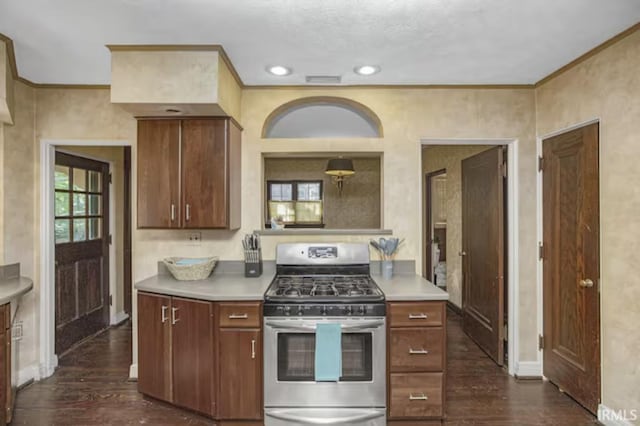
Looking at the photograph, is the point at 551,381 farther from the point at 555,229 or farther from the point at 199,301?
the point at 199,301

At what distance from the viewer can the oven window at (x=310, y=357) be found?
2371 mm

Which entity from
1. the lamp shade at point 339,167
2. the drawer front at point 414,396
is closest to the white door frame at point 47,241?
the drawer front at point 414,396

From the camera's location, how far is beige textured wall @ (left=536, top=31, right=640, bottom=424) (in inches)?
87.0

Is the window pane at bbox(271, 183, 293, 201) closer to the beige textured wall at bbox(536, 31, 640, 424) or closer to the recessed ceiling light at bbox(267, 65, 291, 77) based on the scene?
the recessed ceiling light at bbox(267, 65, 291, 77)

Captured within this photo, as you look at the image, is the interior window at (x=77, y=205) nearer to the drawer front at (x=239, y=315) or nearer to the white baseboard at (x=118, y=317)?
the white baseboard at (x=118, y=317)

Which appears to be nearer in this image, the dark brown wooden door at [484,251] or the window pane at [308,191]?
the dark brown wooden door at [484,251]

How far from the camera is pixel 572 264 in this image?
9.02 feet

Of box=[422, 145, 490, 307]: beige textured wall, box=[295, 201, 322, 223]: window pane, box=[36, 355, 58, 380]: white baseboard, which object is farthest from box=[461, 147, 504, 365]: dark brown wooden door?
box=[36, 355, 58, 380]: white baseboard

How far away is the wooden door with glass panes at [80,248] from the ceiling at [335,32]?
1294 mm

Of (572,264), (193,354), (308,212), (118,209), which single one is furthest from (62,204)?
(572,264)

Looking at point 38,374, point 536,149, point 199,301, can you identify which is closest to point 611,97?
point 536,149

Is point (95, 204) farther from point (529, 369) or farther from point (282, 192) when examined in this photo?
point (529, 369)

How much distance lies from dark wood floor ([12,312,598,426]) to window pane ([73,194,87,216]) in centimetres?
148

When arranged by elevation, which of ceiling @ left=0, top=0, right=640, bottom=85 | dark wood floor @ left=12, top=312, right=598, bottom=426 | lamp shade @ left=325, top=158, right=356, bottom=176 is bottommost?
dark wood floor @ left=12, top=312, right=598, bottom=426
